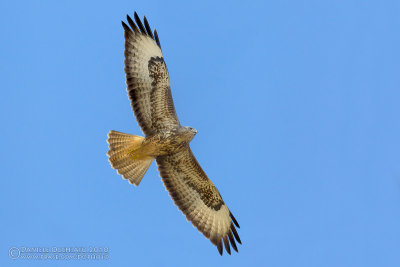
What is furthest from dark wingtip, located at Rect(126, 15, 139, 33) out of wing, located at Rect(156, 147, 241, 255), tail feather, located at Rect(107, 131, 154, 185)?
wing, located at Rect(156, 147, 241, 255)

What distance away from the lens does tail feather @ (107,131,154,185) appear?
10.2 metres

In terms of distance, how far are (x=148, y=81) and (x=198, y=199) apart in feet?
7.63

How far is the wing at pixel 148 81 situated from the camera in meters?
10.2

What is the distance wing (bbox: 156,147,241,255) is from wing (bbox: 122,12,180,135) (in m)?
0.77

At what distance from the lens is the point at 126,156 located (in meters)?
10.3

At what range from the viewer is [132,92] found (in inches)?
400

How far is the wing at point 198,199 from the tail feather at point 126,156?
1.91ft

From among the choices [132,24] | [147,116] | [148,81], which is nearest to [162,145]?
[147,116]

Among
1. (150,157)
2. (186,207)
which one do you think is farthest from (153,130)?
(186,207)

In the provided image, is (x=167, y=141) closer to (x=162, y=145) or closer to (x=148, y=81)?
(x=162, y=145)

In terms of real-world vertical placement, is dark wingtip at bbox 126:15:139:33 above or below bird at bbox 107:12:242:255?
above

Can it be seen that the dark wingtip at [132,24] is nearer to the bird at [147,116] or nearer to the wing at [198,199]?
the bird at [147,116]

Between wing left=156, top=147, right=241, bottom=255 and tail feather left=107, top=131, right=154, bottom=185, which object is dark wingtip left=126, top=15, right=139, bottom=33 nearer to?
tail feather left=107, top=131, right=154, bottom=185

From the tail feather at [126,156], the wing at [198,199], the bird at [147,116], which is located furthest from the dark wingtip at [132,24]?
the wing at [198,199]
